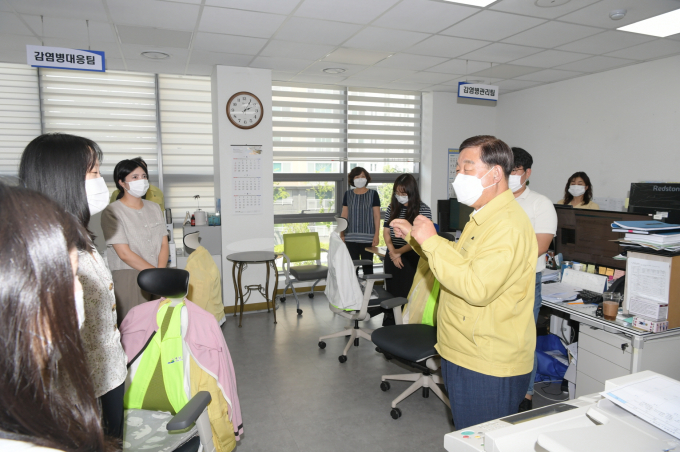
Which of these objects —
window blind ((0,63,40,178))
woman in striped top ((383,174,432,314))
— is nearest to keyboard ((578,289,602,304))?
woman in striped top ((383,174,432,314))

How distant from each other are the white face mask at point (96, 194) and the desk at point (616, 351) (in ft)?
8.65

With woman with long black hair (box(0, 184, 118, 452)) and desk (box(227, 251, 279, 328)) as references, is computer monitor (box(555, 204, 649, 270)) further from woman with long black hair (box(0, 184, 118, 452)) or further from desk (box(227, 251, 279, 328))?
woman with long black hair (box(0, 184, 118, 452))

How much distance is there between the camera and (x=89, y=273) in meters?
1.22

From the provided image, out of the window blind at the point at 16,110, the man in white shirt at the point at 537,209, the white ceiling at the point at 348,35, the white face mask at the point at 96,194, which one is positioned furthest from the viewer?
the window blind at the point at 16,110

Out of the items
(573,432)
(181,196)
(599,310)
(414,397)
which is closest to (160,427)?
(573,432)

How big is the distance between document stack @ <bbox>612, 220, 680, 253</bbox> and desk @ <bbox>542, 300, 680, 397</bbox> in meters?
0.46

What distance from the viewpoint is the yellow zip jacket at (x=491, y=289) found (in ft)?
4.57

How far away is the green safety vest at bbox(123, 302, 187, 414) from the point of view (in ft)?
5.64

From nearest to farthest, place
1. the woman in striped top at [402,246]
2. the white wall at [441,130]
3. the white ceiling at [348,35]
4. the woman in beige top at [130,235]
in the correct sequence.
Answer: the woman in beige top at [130,235], the white ceiling at [348,35], the woman in striped top at [402,246], the white wall at [441,130]

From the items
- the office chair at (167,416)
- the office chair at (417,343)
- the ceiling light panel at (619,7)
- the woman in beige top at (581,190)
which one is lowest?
the office chair at (417,343)

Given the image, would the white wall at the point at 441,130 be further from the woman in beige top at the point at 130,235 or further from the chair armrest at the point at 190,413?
the chair armrest at the point at 190,413

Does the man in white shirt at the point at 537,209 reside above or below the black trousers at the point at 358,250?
above

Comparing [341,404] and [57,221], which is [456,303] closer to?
[57,221]

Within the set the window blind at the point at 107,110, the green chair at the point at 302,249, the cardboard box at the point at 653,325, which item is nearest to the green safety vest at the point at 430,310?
the cardboard box at the point at 653,325
